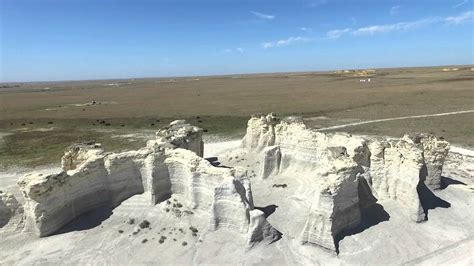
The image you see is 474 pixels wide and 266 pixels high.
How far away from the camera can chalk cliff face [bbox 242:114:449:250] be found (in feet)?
61.4

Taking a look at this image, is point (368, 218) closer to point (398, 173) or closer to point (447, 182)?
point (398, 173)

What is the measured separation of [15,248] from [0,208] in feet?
9.40

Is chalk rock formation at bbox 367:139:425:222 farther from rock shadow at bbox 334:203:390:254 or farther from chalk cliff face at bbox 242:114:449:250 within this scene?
rock shadow at bbox 334:203:390:254

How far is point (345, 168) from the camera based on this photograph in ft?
62.8

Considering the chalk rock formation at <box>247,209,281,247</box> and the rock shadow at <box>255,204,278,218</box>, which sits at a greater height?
the chalk rock formation at <box>247,209,281,247</box>

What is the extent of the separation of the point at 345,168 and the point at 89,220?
15.2 m

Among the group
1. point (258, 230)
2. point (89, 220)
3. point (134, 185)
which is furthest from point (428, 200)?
point (89, 220)

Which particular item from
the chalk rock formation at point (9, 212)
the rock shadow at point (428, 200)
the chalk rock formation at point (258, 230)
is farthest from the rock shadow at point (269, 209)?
the chalk rock formation at point (9, 212)

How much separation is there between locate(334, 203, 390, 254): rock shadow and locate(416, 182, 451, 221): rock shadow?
2888mm

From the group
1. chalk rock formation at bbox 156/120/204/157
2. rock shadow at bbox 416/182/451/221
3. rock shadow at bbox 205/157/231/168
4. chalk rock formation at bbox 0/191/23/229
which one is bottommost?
rock shadow at bbox 205/157/231/168

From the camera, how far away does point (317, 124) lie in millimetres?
55938

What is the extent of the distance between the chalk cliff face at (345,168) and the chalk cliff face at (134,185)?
3290mm

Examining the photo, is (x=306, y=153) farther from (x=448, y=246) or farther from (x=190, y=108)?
(x=190, y=108)

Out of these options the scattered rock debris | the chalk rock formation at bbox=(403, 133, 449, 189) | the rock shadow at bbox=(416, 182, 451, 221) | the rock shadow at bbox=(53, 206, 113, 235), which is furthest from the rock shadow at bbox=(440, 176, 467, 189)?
the rock shadow at bbox=(53, 206, 113, 235)
